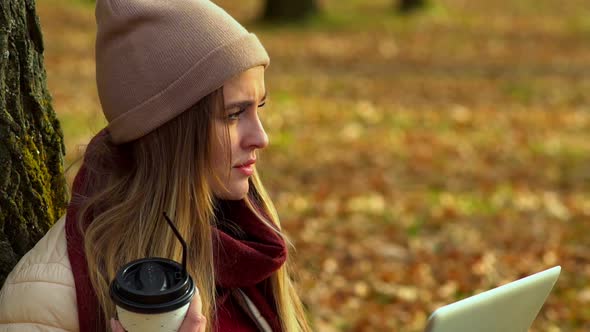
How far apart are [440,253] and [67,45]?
790 cm

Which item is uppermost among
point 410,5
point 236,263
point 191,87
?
point 191,87

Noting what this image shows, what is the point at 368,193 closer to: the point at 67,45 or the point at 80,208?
the point at 80,208

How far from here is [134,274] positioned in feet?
5.95

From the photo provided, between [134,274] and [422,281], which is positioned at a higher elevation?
[134,274]

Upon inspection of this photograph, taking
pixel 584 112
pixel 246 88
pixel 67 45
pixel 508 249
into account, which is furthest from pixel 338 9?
pixel 246 88

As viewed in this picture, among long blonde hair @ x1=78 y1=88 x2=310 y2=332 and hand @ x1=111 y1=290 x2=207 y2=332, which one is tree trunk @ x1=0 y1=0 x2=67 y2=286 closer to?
long blonde hair @ x1=78 y1=88 x2=310 y2=332

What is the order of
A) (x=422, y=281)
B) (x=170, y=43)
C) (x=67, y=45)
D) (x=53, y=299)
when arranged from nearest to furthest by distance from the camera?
1. (x=53, y=299)
2. (x=170, y=43)
3. (x=422, y=281)
4. (x=67, y=45)

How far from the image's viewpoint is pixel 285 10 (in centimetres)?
1453

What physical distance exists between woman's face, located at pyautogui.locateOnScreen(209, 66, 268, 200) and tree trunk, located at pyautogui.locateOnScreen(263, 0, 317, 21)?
12.4m

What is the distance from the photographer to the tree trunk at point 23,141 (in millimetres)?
2379

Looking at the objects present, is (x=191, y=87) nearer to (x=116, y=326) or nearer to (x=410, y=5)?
A: (x=116, y=326)

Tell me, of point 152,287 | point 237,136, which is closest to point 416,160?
point 237,136

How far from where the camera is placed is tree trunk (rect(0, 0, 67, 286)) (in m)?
2.38

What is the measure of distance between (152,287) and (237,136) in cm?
53
